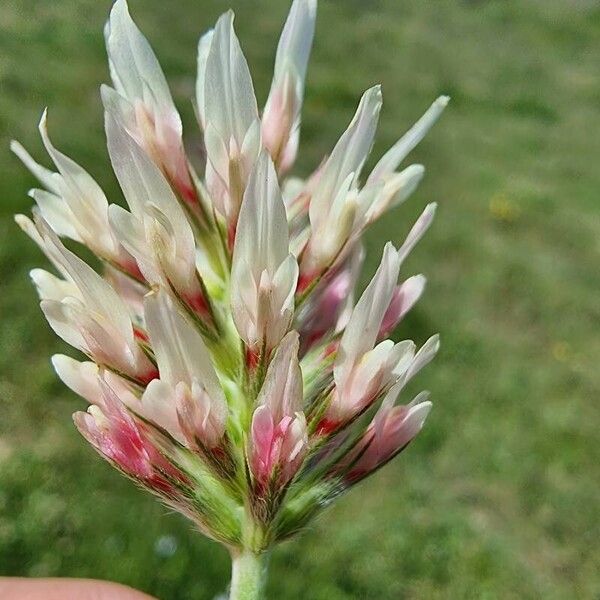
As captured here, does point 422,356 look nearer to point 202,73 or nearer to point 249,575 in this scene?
point 249,575

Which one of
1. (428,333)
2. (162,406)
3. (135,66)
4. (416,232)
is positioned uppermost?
(135,66)

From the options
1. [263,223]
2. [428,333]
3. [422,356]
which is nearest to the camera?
[263,223]

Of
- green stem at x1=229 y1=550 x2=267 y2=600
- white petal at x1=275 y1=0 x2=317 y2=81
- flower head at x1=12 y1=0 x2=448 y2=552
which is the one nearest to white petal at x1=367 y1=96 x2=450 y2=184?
flower head at x1=12 y1=0 x2=448 y2=552

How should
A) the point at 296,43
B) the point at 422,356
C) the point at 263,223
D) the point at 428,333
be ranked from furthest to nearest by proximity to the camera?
the point at 428,333, the point at 296,43, the point at 422,356, the point at 263,223

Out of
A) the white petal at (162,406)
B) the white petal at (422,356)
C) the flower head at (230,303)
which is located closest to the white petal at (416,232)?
the flower head at (230,303)

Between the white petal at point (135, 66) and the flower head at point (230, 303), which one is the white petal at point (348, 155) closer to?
the flower head at point (230, 303)

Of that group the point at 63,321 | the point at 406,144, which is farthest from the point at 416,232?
the point at 63,321

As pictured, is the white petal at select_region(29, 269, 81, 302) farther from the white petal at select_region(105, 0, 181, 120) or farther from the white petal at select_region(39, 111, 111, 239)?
the white petal at select_region(105, 0, 181, 120)
